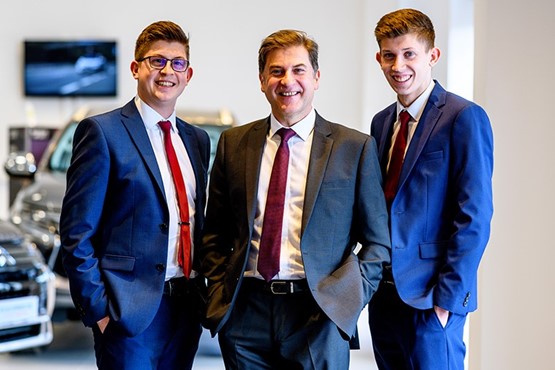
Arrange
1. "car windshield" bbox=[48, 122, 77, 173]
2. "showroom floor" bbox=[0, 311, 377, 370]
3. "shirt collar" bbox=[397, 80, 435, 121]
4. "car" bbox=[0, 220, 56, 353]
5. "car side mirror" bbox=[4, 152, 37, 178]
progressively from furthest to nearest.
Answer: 1. "car windshield" bbox=[48, 122, 77, 173]
2. "car side mirror" bbox=[4, 152, 37, 178]
3. "showroom floor" bbox=[0, 311, 377, 370]
4. "car" bbox=[0, 220, 56, 353]
5. "shirt collar" bbox=[397, 80, 435, 121]

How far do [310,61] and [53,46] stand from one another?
8.86 metres

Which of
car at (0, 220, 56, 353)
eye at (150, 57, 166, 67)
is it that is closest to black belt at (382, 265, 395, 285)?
eye at (150, 57, 166, 67)

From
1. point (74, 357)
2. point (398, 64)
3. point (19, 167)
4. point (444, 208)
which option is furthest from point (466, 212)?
point (19, 167)

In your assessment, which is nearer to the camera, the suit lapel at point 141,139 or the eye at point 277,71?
the eye at point 277,71

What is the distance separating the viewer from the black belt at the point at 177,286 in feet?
9.18

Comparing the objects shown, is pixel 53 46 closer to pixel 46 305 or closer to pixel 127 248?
pixel 46 305

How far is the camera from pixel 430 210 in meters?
2.84

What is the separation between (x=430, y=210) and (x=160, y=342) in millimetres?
953

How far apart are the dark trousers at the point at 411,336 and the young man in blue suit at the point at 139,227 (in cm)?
61

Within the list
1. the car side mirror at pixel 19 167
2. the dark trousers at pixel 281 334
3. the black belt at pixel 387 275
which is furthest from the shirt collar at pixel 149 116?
the car side mirror at pixel 19 167

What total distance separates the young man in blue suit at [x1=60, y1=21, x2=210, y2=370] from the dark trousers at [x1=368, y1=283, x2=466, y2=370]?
1.99ft

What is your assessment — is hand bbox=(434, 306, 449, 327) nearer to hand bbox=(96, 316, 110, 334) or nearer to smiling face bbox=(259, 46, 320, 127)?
smiling face bbox=(259, 46, 320, 127)

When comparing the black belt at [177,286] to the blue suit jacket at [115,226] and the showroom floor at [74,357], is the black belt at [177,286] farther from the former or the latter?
the showroom floor at [74,357]

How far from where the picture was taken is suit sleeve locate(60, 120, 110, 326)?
106 inches
